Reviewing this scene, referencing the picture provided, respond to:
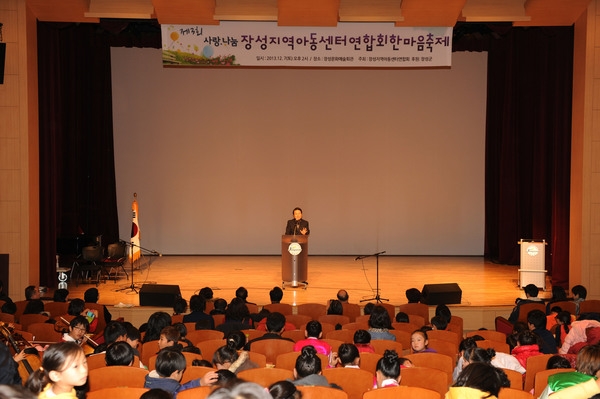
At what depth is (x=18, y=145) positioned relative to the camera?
11.1m

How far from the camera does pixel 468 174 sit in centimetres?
1619

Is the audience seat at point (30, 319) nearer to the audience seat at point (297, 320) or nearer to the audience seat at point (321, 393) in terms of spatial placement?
the audience seat at point (297, 320)

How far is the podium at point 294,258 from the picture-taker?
39.1 ft

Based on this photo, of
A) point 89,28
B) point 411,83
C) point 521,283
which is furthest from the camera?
point 411,83

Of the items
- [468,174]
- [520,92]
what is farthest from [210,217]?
[520,92]

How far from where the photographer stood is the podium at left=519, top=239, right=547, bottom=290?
471 inches

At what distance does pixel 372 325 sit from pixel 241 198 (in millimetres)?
9230

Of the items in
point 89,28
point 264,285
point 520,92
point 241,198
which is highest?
point 89,28

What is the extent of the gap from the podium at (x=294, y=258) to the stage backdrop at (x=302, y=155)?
13.5ft

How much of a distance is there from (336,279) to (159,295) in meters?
3.57

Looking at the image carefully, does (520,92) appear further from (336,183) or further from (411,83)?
(336,183)

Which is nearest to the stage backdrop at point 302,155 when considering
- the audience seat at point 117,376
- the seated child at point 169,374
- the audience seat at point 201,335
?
the audience seat at point 201,335

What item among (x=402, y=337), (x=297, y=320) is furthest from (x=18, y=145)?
(x=402, y=337)

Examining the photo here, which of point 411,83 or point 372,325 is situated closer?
point 372,325
